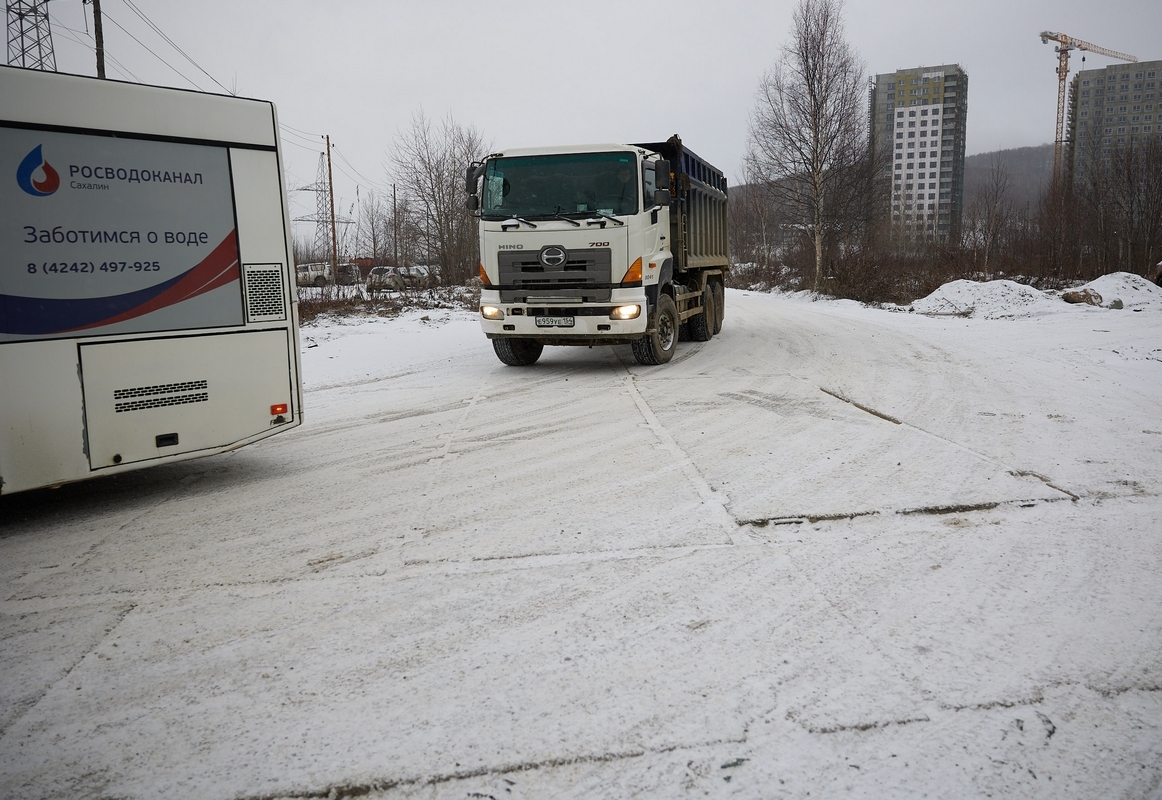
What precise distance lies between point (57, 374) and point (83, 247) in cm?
89

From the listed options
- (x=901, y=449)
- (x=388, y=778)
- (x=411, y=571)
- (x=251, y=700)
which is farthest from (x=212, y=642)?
(x=901, y=449)

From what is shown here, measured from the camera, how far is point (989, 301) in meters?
21.7

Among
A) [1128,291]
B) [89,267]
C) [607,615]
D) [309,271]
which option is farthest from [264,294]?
[309,271]

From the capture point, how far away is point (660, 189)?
11.1 metres

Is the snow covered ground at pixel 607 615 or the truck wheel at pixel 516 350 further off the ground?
the truck wheel at pixel 516 350

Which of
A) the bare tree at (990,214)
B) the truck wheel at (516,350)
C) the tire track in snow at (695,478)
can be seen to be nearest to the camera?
the tire track in snow at (695,478)

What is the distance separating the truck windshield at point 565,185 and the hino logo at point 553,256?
0.49m

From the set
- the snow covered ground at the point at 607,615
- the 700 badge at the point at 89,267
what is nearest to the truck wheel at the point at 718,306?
the snow covered ground at the point at 607,615

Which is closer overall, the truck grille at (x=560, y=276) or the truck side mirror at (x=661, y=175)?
the truck grille at (x=560, y=276)

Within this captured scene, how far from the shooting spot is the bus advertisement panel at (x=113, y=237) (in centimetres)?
504

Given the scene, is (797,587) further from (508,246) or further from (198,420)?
(508,246)

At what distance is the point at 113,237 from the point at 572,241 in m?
6.35

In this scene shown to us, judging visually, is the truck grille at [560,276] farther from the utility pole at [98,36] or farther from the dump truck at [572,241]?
the utility pole at [98,36]

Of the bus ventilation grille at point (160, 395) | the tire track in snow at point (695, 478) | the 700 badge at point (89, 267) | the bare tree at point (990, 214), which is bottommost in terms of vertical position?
the tire track in snow at point (695, 478)
